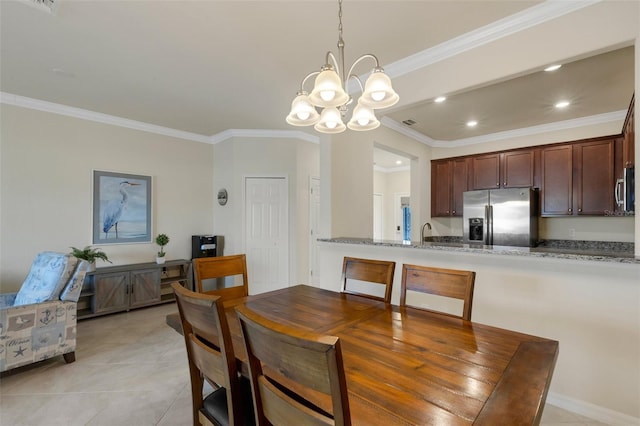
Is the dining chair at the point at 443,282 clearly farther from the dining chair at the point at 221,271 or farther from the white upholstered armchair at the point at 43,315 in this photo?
the white upholstered armchair at the point at 43,315

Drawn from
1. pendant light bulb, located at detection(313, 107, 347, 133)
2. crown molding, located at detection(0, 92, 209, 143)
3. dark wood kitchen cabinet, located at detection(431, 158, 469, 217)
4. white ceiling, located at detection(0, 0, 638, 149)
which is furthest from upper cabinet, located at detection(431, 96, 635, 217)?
crown molding, located at detection(0, 92, 209, 143)

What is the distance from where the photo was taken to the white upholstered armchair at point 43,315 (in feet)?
7.36

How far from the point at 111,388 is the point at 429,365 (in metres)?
2.44

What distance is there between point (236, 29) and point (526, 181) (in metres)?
4.11

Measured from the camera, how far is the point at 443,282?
1.64 metres

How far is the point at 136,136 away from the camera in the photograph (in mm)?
4336

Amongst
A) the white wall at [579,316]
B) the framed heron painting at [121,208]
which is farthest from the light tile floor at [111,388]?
→ the framed heron painting at [121,208]

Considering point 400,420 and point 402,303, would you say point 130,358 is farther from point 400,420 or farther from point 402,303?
point 400,420

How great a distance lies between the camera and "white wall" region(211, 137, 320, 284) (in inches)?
186

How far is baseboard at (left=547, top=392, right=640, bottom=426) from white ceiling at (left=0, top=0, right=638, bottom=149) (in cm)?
223

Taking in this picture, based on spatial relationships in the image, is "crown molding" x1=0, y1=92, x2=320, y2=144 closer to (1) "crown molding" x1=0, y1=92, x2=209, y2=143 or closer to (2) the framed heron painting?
(1) "crown molding" x1=0, y1=92, x2=209, y2=143

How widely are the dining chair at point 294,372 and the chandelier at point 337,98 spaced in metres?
1.18

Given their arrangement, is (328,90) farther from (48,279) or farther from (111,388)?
(48,279)

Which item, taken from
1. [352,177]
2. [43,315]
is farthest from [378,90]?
[43,315]
